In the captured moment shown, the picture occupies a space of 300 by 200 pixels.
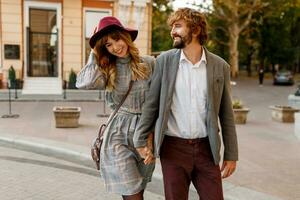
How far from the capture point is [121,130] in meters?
3.12

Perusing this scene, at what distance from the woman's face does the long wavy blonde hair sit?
0.9 inches

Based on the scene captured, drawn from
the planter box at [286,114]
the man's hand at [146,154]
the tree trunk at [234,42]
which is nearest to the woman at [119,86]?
the man's hand at [146,154]

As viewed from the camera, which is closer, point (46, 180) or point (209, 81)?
point (209, 81)

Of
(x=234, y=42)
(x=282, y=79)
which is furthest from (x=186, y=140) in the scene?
(x=234, y=42)

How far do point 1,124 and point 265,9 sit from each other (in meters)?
32.8

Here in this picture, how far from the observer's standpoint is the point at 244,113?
11.5 m

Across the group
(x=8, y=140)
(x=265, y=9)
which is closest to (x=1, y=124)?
(x=8, y=140)

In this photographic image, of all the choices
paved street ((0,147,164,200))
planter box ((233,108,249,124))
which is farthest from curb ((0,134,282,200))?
planter box ((233,108,249,124))

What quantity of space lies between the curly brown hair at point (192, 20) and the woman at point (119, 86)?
526 millimetres

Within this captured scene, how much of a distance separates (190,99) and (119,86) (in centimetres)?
64

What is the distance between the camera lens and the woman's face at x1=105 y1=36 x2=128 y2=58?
3078 mm

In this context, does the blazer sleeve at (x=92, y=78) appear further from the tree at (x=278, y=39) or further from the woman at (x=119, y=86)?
the tree at (x=278, y=39)

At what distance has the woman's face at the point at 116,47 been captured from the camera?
3078mm

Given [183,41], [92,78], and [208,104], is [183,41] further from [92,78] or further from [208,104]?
[92,78]
